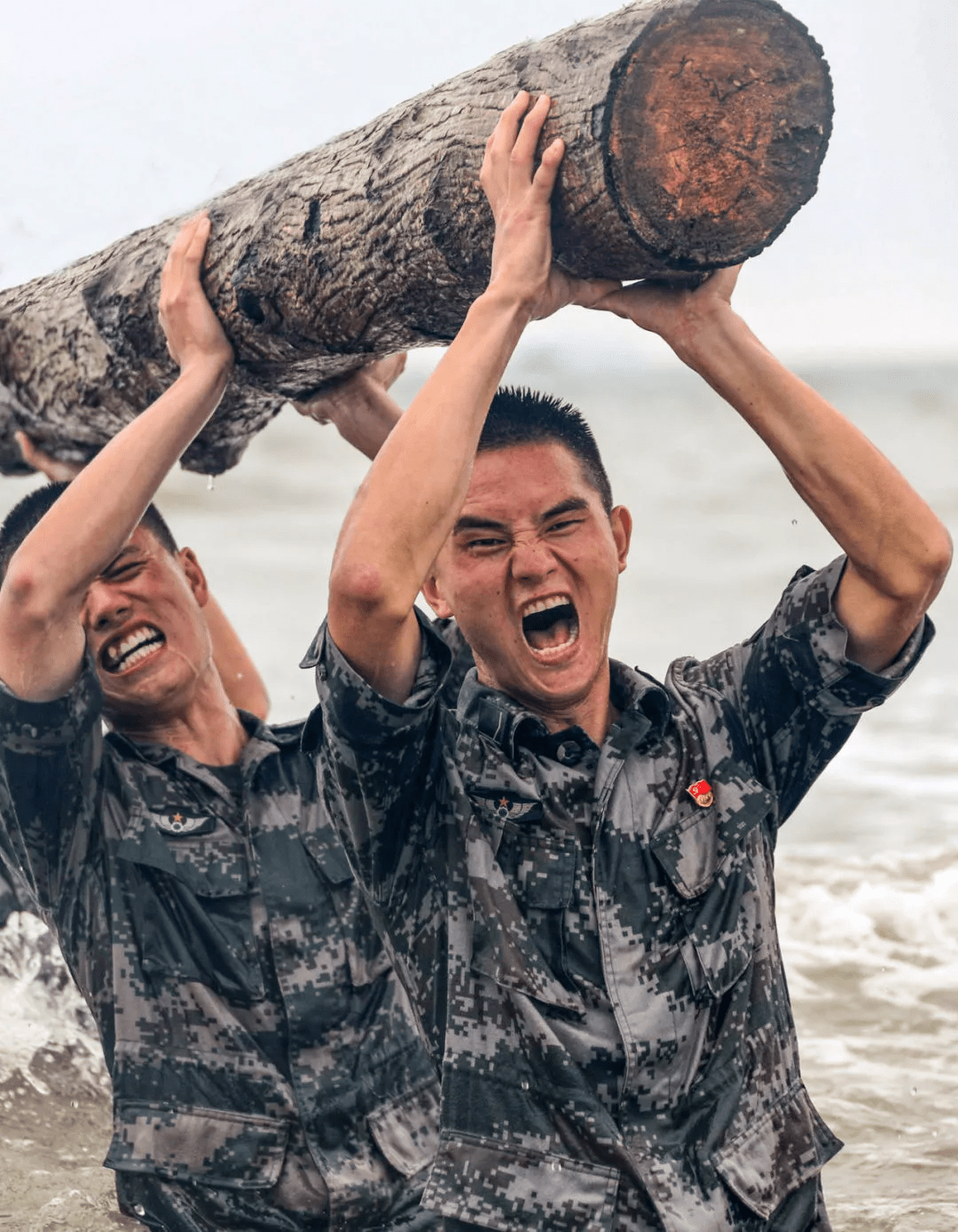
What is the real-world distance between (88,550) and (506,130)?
1.05 metres

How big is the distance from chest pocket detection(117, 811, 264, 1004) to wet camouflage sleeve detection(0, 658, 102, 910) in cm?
11

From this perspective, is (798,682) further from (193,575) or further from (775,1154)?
(193,575)

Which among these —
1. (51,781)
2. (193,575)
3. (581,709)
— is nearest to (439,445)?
(581,709)

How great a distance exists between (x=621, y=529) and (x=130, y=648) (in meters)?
1.07

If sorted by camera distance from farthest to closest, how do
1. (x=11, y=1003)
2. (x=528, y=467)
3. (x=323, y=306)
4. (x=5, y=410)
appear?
(x=11, y=1003)
(x=5, y=410)
(x=323, y=306)
(x=528, y=467)

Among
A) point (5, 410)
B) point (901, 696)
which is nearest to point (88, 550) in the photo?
point (5, 410)

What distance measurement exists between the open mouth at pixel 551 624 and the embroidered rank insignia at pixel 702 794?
31 cm

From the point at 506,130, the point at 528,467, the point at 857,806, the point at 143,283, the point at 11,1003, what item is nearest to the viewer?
the point at 506,130

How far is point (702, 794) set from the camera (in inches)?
114

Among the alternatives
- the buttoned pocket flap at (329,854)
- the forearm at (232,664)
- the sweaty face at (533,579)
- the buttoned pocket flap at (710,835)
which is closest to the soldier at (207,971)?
the buttoned pocket flap at (329,854)

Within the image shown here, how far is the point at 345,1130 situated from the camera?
340 cm

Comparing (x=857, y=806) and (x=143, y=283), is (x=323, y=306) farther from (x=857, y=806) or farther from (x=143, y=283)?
(x=857, y=806)

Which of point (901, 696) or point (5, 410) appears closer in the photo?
point (5, 410)

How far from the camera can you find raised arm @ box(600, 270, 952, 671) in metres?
2.80
